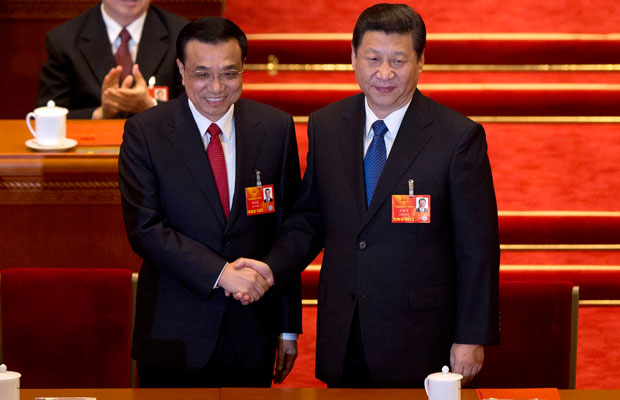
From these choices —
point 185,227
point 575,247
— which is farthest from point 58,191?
point 575,247

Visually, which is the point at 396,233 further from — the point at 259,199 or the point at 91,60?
the point at 91,60

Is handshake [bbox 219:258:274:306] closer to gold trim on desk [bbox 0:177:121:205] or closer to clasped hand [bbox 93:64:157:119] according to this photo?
gold trim on desk [bbox 0:177:121:205]

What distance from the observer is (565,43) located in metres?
4.29

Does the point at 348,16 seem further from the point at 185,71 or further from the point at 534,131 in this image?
the point at 185,71

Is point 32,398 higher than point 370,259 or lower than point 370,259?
lower

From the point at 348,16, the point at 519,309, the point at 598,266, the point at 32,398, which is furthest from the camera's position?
the point at 348,16

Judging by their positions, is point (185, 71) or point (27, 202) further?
point (27, 202)

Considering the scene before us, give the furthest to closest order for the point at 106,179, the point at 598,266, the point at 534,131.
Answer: the point at 534,131 → the point at 598,266 → the point at 106,179

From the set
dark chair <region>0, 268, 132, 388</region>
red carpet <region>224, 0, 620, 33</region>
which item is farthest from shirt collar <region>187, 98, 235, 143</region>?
red carpet <region>224, 0, 620, 33</region>

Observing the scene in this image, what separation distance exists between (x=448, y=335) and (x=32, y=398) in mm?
901

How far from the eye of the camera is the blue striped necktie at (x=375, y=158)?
91.4 inches

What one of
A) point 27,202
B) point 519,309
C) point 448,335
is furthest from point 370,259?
point 27,202

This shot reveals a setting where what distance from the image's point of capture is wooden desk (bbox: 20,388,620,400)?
207cm

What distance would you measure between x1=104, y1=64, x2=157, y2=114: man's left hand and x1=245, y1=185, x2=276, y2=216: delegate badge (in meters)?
0.94
